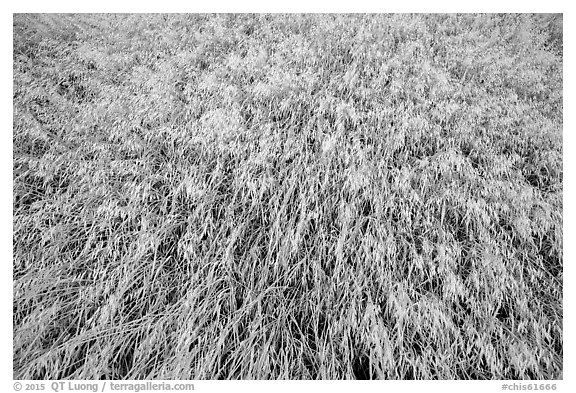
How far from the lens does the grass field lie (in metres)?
1.11

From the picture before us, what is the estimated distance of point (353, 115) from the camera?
47.8 inches

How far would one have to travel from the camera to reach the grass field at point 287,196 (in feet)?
3.66

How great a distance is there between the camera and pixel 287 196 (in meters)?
1.17

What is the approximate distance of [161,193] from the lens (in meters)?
1.22

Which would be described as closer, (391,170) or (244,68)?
(391,170)

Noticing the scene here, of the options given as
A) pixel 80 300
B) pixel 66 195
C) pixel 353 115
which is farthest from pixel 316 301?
pixel 66 195

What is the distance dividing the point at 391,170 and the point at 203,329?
2.33ft

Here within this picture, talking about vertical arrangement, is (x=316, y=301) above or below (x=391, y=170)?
below
